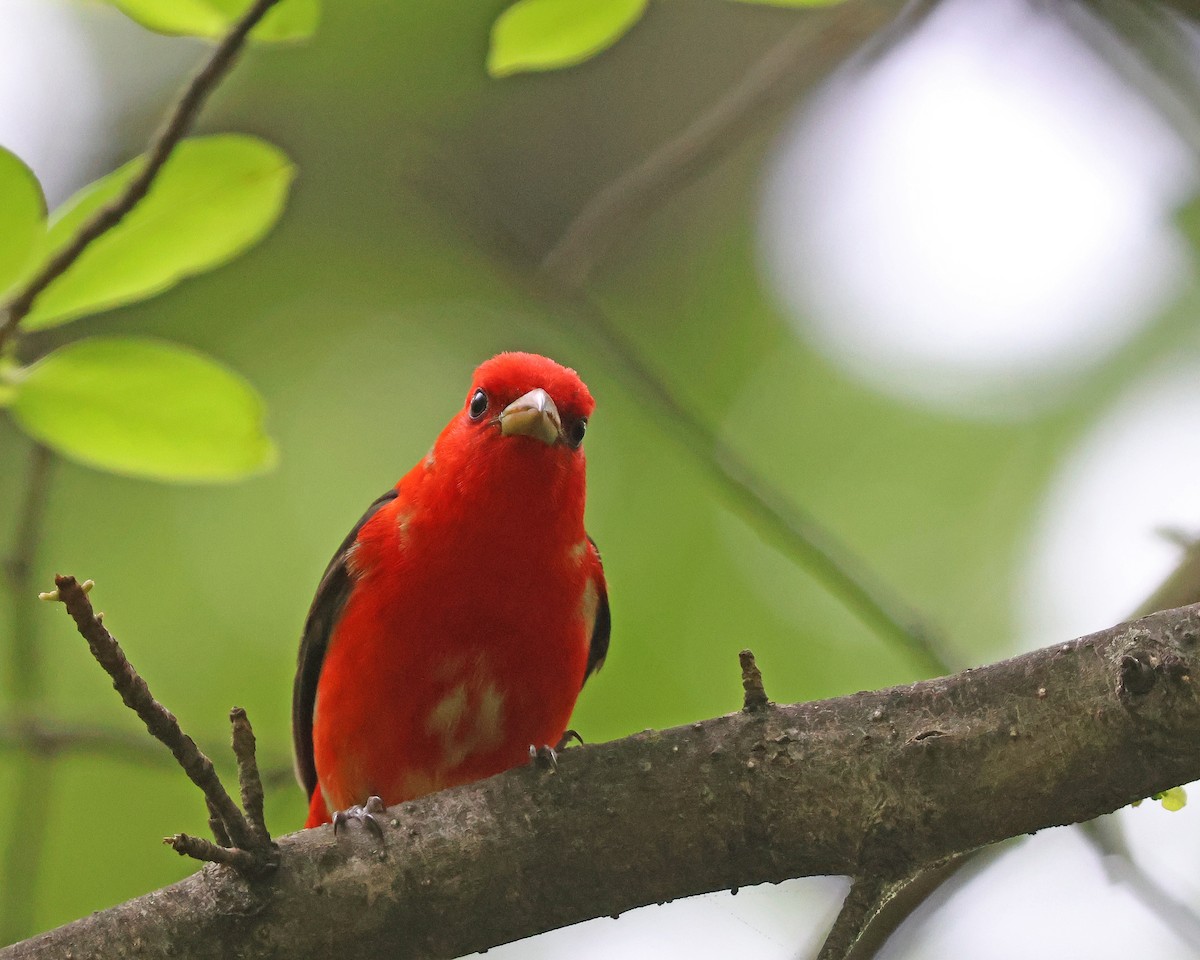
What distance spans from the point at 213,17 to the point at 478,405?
2282mm

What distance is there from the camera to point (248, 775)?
2.75 meters

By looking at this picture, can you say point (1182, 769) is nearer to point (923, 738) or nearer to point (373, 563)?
point (923, 738)

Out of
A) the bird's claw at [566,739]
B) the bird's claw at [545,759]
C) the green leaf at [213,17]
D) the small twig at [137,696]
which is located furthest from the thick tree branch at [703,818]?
the green leaf at [213,17]

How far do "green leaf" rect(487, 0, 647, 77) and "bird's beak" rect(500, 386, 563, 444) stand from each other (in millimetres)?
1964

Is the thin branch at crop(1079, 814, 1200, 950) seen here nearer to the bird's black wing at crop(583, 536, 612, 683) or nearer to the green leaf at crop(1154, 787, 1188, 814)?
the green leaf at crop(1154, 787, 1188, 814)

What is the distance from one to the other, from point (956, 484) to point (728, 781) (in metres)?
4.47

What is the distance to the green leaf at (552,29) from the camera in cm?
256

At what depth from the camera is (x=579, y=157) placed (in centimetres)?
778

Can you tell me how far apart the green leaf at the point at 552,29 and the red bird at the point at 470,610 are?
6.51 feet

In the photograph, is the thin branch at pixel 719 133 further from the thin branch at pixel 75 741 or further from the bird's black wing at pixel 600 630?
the thin branch at pixel 75 741

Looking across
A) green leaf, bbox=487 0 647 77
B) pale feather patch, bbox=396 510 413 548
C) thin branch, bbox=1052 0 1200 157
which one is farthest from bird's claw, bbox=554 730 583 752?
thin branch, bbox=1052 0 1200 157

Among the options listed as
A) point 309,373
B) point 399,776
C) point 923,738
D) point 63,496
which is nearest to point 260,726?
point 399,776

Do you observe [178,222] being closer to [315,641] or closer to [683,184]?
[683,184]

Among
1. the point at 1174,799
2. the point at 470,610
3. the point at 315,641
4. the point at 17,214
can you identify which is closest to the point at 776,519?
the point at 470,610
